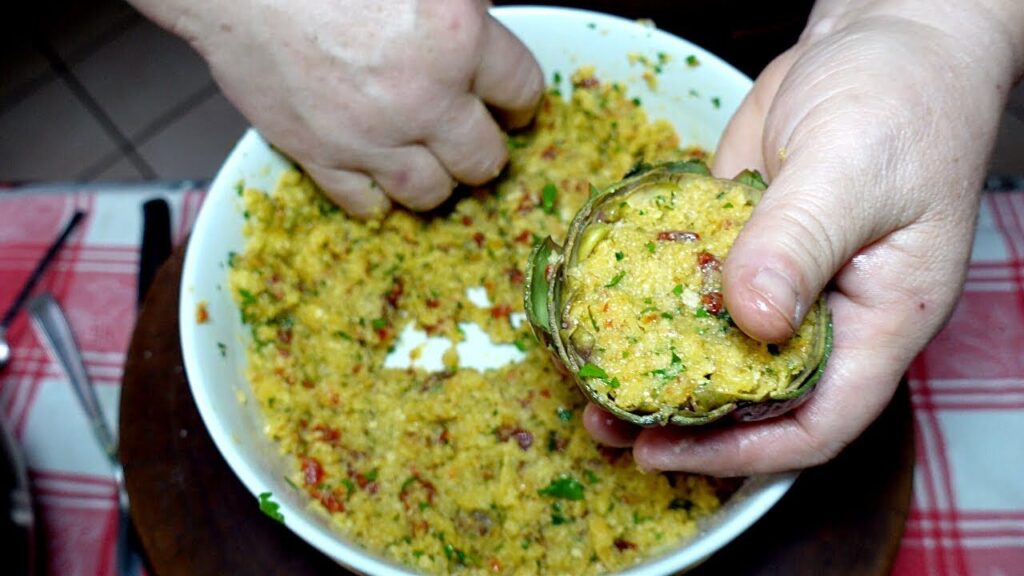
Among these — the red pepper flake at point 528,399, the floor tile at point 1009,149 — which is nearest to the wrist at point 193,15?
the red pepper flake at point 528,399

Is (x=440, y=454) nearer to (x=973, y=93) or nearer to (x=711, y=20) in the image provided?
(x=973, y=93)

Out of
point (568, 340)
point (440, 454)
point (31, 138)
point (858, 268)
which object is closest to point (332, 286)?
point (440, 454)

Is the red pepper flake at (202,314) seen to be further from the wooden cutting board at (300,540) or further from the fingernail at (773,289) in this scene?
the fingernail at (773,289)

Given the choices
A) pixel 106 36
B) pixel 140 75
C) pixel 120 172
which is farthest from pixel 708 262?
pixel 106 36

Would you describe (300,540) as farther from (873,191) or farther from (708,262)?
(873,191)

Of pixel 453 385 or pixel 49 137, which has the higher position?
pixel 453 385

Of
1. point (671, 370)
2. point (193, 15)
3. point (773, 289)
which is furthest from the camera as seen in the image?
point (193, 15)

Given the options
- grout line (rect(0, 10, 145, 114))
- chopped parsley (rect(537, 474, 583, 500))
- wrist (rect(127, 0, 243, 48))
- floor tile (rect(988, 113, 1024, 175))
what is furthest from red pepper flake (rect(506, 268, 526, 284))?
grout line (rect(0, 10, 145, 114))

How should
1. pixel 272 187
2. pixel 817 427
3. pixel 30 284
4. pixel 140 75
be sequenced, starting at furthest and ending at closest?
pixel 140 75 < pixel 30 284 < pixel 272 187 < pixel 817 427
